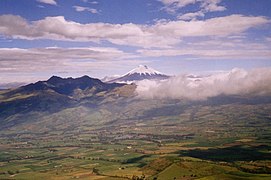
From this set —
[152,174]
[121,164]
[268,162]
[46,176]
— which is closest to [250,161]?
[268,162]

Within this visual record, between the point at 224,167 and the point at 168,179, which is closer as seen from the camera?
the point at 168,179

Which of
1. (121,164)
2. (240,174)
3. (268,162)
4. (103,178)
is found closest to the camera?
(240,174)

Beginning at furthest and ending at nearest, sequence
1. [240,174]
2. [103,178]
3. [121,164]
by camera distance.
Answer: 1. [121,164]
2. [103,178]
3. [240,174]

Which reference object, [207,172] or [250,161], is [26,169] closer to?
[207,172]

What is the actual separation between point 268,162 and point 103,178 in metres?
78.7

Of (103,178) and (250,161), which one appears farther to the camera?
(250,161)

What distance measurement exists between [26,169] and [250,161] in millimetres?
118072

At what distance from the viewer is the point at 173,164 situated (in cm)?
16912

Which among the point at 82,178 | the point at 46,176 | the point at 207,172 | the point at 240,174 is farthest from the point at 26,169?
the point at 240,174

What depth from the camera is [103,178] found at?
16025cm

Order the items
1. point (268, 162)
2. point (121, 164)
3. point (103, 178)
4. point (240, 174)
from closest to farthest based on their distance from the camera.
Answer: point (240, 174), point (103, 178), point (268, 162), point (121, 164)

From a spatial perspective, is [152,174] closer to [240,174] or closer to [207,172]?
[207,172]

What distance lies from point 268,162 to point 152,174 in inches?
2259

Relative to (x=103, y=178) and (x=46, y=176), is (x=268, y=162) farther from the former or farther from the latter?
(x=46, y=176)
